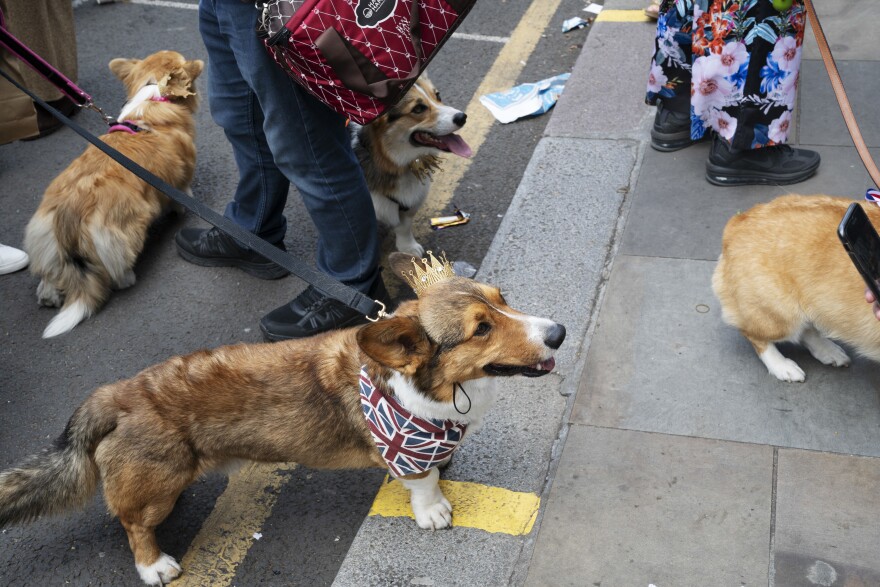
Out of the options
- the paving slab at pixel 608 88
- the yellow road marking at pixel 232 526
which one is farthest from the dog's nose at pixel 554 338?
the paving slab at pixel 608 88

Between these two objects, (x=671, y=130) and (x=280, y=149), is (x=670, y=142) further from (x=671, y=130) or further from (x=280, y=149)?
(x=280, y=149)

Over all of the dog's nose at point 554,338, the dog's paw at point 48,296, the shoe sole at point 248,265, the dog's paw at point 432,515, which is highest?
the dog's nose at point 554,338

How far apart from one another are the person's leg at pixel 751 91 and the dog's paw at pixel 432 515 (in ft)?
8.94

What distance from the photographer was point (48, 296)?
465 cm

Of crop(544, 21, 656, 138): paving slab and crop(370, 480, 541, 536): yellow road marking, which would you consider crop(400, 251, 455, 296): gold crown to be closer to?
crop(370, 480, 541, 536): yellow road marking

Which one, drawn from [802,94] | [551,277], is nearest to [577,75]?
[802,94]

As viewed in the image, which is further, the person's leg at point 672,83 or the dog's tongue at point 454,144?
the person's leg at point 672,83

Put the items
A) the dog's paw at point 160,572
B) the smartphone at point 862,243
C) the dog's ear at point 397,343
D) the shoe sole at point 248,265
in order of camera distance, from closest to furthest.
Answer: the dog's ear at point 397,343
the smartphone at point 862,243
the dog's paw at point 160,572
the shoe sole at point 248,265

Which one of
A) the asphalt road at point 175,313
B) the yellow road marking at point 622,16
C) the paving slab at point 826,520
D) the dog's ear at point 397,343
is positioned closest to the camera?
the dog's ear at point 397,343

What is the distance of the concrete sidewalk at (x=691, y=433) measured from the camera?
9.68 ft

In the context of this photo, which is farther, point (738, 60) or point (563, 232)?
point (563, 232)

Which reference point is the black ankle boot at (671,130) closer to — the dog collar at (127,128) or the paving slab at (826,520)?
the paving slab at (826,520)

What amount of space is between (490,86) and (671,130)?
5.59 ft

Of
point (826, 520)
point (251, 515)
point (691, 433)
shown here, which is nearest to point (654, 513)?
point (691, 433)
